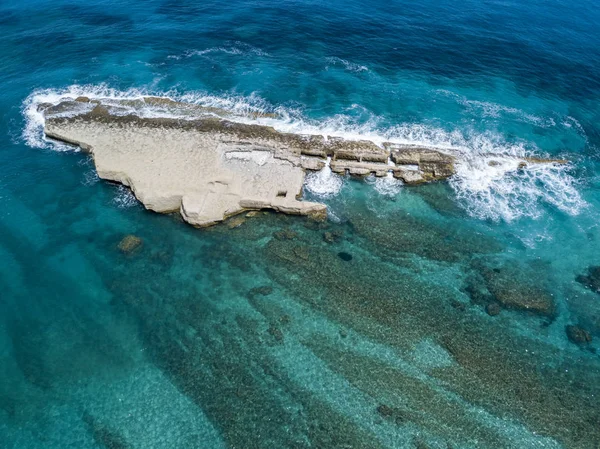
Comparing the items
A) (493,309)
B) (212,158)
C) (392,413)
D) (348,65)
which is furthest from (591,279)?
(348,65)

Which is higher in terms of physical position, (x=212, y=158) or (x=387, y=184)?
(x=212, y=158)

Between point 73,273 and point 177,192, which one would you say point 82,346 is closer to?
point 73,273

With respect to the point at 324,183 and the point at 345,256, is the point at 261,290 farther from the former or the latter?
the point at 324,183

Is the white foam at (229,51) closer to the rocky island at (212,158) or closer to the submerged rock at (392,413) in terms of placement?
the rocky island at (212,158)

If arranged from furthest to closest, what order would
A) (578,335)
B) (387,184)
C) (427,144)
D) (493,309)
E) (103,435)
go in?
1. (427,144)
2. (387,184)
3. (493,309)
4. (578,335)
5. (103,435)

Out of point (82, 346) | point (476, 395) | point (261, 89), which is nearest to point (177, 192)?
point (82, 346)

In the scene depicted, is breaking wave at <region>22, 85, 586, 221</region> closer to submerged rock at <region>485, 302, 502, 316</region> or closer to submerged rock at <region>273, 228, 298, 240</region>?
submerged rock at <region>273, 228, 298, 240</region>

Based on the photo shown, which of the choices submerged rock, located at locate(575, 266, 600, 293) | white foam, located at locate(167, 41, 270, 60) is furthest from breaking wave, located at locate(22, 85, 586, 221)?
white foam, located at locate(167, 41, 270, 60)
